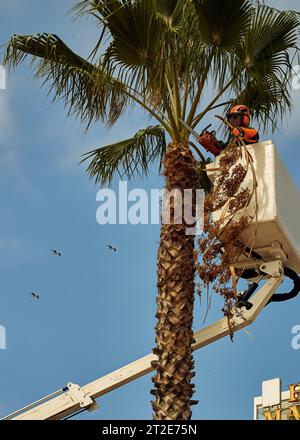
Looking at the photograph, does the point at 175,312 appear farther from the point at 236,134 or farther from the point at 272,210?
the point at 236,134

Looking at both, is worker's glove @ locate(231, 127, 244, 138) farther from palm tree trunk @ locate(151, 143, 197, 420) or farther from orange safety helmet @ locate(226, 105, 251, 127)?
palm tree trunk @ locate(151, 143, 197, 420)

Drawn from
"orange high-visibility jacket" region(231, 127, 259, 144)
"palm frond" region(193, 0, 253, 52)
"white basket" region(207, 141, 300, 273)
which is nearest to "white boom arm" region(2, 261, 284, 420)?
"white basket" region(207, 141, 300, 273)

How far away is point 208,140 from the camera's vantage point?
41.1 feet

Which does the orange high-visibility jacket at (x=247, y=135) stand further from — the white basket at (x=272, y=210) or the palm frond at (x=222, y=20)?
the palm frond at (x=222, y=20)

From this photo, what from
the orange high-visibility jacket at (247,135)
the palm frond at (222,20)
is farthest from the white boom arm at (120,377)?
the palm frond at (222,20)

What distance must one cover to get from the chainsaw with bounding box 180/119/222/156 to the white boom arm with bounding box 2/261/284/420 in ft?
5.72

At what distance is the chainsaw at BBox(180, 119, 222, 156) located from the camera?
41.0ft

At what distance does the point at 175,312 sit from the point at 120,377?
1.95m

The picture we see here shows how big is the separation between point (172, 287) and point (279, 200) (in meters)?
1.95
